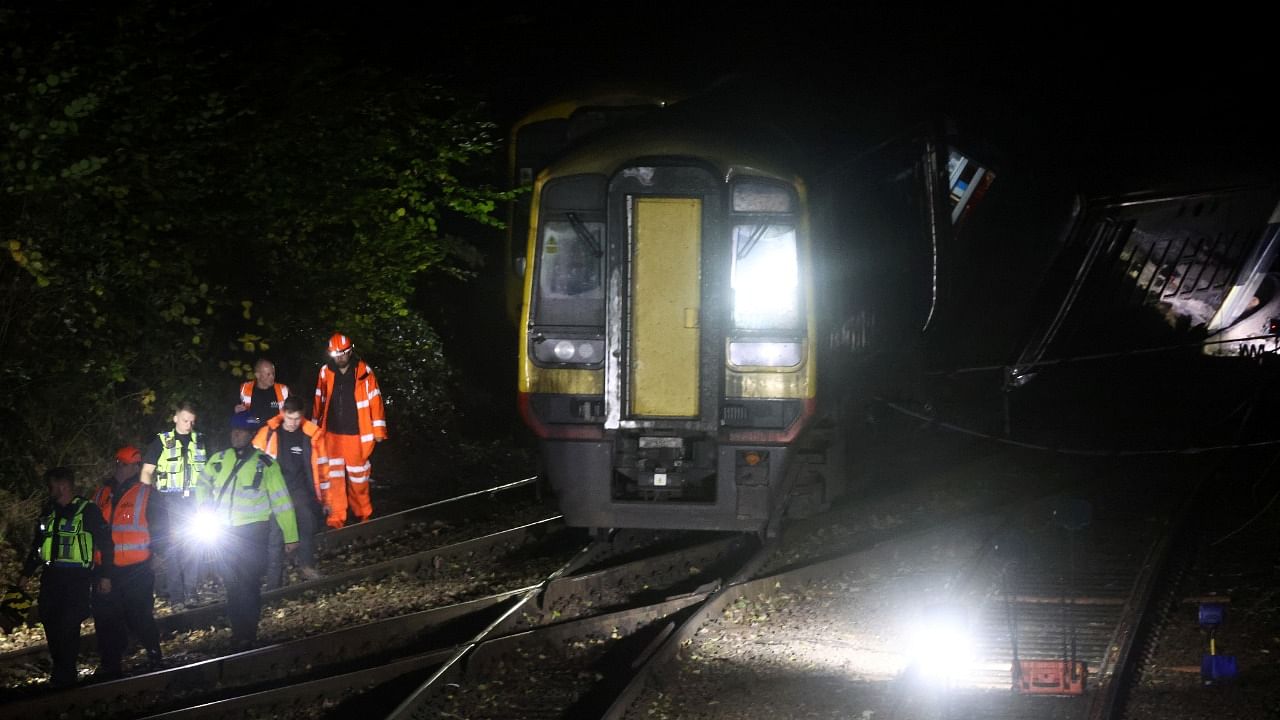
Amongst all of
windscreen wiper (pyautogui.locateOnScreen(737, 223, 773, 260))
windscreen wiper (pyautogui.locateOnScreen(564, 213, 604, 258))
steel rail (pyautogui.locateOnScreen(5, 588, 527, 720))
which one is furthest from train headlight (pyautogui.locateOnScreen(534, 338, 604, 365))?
steel rail (pyautogui.locateOnScreen(5, 588, 527, 720))

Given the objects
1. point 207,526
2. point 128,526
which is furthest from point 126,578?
point 207,526

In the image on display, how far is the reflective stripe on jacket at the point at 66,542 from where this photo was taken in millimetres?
7523

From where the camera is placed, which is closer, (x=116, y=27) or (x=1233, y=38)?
(x=116, y=27)

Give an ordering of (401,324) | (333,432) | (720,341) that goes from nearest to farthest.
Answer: (720,341), (333,432), (401,324)

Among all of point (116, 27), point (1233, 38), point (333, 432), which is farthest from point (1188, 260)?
point (116, 27)

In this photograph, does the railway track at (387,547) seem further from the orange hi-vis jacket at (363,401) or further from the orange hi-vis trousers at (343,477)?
the orange hi-vis jacket at (363,401)

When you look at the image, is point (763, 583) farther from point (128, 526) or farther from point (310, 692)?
point (128, 526)

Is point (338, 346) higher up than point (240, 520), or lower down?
higher up

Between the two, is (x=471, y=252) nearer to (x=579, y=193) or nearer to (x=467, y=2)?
(x=467, y=2)

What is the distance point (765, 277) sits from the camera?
9133mm

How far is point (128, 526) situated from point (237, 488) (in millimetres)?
675

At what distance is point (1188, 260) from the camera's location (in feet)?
50.0

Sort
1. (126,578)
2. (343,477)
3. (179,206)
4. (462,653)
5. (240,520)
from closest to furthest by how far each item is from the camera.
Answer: (462,653) < (126,578) < (240,520) < (179,206) < (343,477)

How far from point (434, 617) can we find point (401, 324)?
8650 millimetres
